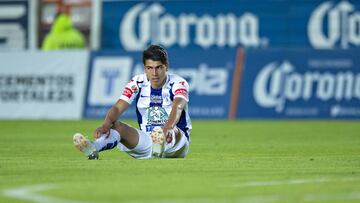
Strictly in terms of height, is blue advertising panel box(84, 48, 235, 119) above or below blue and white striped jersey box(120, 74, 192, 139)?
below

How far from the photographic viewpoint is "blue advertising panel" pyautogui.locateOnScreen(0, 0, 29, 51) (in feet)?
108

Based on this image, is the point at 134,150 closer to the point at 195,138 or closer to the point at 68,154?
the point at 68,154

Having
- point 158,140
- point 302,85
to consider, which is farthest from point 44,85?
point 158,140

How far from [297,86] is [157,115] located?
12.4m

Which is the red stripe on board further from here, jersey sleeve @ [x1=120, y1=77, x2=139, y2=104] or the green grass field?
jersey sleeve @ [x1=120, y1=77, x2=139, y2=104]

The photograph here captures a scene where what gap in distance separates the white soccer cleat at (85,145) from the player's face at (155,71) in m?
1.04

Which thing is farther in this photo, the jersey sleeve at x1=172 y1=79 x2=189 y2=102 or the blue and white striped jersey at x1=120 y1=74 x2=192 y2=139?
the blue and white striped jersey at x1=120 y1=74 x2=192 y2=139

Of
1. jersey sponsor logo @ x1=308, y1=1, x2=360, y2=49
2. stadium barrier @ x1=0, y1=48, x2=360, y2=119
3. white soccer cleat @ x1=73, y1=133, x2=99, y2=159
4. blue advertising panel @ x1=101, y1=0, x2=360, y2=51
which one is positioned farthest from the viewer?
blue advertising panel @ x1=101, y1=0, x2=360, y2=51

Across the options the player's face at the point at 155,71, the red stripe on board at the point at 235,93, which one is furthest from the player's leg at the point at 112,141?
the red stripe on board at the point at 235,93

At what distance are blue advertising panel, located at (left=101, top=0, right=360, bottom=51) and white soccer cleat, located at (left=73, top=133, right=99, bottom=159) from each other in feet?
58.5

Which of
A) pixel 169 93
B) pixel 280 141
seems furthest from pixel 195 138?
pixel 169 93

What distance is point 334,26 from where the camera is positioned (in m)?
29.1

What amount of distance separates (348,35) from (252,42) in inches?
110

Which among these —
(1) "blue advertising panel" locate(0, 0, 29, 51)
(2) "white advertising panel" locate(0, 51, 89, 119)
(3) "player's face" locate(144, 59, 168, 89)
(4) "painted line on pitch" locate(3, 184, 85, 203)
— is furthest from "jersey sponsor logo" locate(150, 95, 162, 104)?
(1) "blue advertising panel" locate(0, 0, 29, 51)
